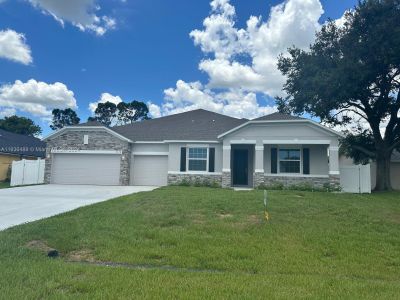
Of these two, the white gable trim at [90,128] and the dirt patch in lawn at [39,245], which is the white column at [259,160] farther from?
the dirt patch in lawn at [39,245]

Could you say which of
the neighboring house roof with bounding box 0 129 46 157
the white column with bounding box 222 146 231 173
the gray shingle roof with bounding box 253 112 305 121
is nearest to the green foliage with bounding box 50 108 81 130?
the neighboring house roof with bounding box 0 129 46 157

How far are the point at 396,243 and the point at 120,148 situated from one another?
16460 millimetres

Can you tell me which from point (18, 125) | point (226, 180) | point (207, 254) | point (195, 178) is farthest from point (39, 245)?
point (18, 125)

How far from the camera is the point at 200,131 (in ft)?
69.2

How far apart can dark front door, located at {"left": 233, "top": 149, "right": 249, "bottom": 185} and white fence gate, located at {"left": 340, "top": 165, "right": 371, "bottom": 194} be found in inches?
215

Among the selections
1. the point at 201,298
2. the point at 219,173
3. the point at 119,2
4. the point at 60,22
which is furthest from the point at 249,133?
the point at 201,298

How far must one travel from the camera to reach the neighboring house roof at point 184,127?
2066cm

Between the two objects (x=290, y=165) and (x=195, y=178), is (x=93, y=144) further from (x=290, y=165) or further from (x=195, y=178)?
(x=290, y=165)

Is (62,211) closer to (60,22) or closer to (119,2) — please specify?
(119,2)

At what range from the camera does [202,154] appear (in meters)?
19.9

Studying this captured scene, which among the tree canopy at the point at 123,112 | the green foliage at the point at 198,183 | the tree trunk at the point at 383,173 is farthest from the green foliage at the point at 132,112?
the tree trunk at the point at 383,173

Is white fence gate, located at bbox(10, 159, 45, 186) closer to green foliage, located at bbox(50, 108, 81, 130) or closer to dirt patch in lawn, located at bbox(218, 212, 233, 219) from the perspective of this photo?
dirt patch in lawn, located at bbox(218, 212, 233, 219)

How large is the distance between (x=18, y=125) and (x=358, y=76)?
47072mm

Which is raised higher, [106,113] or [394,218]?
[106,113]
